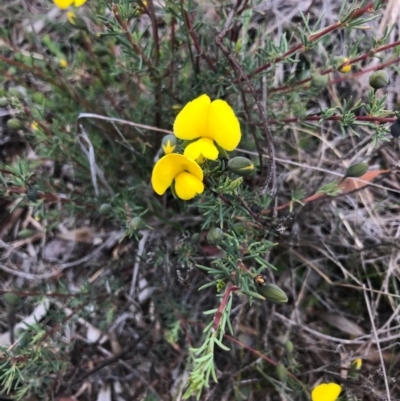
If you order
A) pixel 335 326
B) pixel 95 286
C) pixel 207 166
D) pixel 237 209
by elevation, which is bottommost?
pixel 335 326

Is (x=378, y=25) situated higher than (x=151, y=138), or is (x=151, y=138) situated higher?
(x=151, y=138)

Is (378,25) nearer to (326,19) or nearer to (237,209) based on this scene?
(326,19)

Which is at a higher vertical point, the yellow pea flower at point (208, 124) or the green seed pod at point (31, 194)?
the yellow pea flower at point (208, 124)

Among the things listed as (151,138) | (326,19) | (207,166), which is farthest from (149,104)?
(326,19)

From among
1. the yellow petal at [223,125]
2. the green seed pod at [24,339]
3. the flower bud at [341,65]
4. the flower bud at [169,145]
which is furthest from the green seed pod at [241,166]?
the green seed pod at [24,339]

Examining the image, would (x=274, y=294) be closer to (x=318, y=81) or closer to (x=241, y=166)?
(x=241, y=166)

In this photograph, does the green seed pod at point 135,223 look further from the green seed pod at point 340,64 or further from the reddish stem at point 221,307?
the green seed pod at point 340,64

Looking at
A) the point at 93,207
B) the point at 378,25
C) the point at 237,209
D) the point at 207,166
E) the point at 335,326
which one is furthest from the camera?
the point at 378,25
